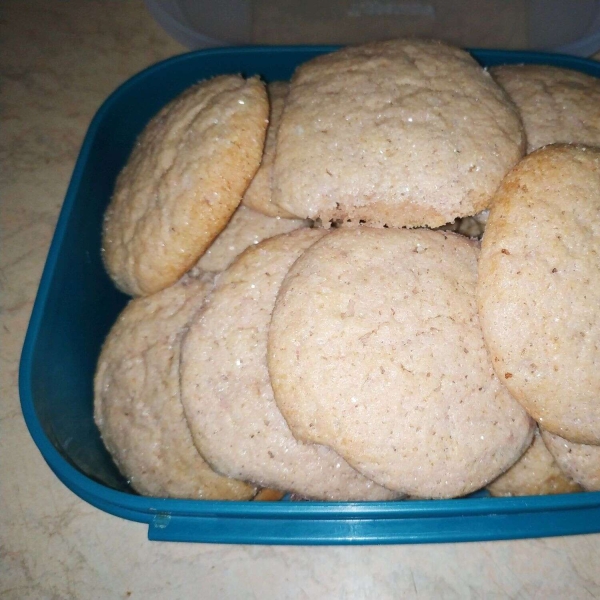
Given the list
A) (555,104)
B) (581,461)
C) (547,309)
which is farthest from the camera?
(555,104)

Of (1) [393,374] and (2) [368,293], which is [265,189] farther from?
(1) [393,374]

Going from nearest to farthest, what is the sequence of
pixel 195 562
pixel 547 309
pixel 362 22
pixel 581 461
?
pixel 547 309, pixel 581 461, pixel 195 562, pixel 362 22

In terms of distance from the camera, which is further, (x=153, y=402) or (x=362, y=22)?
(x=362, y=22)

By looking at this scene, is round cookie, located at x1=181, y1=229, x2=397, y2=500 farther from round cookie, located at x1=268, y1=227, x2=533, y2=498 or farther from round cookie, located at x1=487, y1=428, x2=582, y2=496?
round cookie, located at x1=487, y1=428, x2=582, y2=496

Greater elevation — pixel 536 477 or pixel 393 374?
pixel 393 374

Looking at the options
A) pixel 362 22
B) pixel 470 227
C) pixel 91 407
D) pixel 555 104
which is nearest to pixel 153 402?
pixel 91 407

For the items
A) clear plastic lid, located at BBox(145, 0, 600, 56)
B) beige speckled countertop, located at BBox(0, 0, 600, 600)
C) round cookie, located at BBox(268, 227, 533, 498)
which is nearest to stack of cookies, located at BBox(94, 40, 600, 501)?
round cookie, located at BBox(268, 227, 533, 498)

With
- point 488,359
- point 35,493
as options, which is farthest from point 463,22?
point 35,493

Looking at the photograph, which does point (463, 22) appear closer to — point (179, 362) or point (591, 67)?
point (591, 67)
